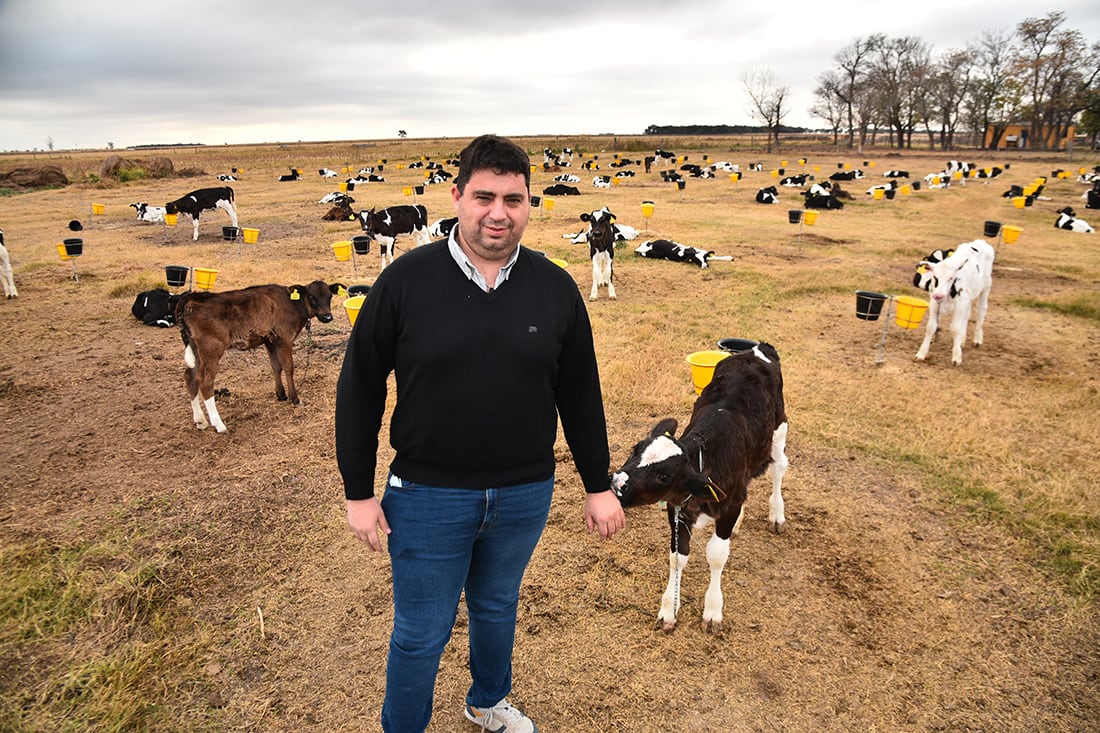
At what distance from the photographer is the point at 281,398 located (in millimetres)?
7020

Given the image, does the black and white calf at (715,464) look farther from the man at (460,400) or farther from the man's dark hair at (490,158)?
the man's dark hair at (490,158)

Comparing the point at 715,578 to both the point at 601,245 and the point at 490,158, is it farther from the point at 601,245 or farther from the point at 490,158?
the point at 601,245

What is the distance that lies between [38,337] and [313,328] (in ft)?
12.7

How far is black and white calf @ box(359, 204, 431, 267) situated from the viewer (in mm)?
14234

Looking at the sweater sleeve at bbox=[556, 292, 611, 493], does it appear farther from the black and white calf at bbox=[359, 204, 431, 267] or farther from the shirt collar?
the black and white calf at bbox=[359, 204, 431, 267]

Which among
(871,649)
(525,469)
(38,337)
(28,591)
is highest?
(525,469)

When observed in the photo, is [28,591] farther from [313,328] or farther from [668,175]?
[668,175]

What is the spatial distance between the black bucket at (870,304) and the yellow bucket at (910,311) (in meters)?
0.31

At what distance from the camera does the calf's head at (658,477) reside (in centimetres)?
309

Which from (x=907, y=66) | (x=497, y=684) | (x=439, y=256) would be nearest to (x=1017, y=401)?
(x=497, y=684)

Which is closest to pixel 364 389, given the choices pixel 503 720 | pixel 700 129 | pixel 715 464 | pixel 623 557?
pixel 503 720

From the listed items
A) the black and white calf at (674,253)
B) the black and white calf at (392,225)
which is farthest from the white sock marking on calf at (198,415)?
the black and white calf at (674,253)

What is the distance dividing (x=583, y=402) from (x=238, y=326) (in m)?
5.25

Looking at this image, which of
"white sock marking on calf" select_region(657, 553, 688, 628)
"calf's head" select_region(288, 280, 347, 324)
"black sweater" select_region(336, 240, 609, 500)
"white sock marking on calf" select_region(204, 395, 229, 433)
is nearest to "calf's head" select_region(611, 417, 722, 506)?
"white sock marking on calf" select_region(657, 553, 688, 628)
